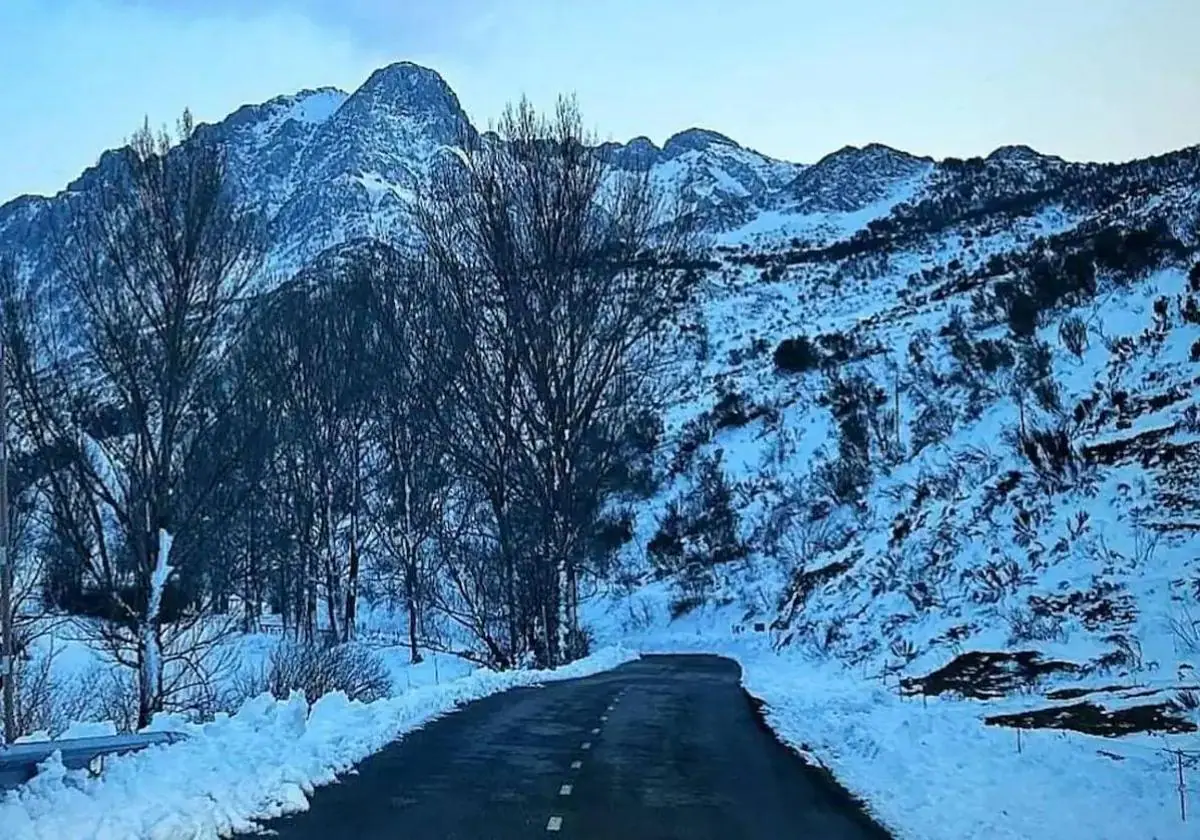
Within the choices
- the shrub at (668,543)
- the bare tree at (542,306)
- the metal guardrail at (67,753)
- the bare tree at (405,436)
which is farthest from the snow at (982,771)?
the shrub at (668,543)

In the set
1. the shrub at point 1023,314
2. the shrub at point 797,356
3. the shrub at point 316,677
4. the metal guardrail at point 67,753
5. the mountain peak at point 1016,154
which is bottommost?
the shrub at point 316,677

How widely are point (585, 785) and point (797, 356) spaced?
52783 mm

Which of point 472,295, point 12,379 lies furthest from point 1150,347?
point 12,379

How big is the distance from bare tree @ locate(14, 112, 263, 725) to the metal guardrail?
8.18 meters

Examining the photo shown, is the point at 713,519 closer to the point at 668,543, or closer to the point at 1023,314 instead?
the point at 668,543

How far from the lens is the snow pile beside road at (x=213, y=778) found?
9.30 meters

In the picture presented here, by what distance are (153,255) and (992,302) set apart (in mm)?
43779

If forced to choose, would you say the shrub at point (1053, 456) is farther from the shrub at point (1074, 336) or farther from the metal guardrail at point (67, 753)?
the metal guardrail at point (67, 753)

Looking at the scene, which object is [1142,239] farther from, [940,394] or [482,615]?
[482,615]

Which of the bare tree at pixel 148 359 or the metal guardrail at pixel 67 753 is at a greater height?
the bare tree at pixel 148 359

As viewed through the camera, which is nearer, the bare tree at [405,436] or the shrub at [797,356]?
the bare tree at [405,436]

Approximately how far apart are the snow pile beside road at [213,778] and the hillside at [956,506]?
525cm

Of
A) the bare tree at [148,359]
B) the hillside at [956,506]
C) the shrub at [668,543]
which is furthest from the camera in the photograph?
the shrub at [668,543]

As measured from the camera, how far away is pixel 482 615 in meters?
33.6
